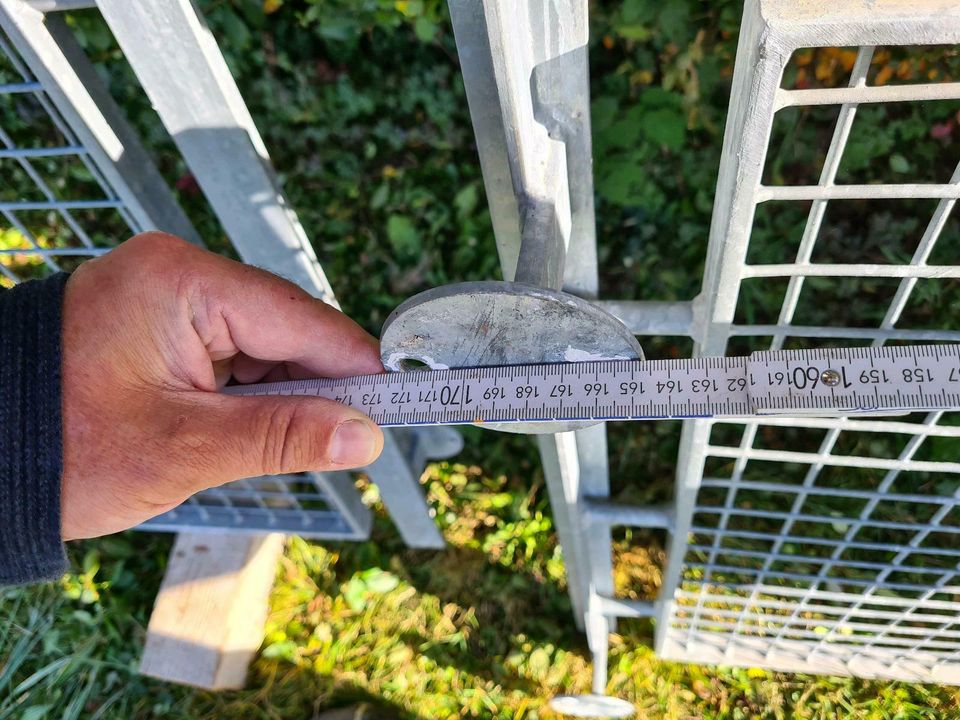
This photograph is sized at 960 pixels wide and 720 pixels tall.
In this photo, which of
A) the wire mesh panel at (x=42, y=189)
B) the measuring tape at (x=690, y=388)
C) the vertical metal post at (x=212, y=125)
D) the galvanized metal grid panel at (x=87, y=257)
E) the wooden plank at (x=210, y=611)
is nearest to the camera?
the measuring tape at (x=690, y=388)

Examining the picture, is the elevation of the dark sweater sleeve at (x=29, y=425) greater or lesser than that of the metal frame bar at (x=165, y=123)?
lesser

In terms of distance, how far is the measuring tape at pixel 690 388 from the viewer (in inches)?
42.6

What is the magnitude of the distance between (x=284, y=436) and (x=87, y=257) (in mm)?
1068

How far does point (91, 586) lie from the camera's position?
2951 millimetres

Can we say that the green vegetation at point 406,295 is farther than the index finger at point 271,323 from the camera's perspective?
Yes

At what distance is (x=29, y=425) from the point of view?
47.4 inches

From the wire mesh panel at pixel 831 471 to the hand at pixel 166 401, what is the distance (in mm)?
738

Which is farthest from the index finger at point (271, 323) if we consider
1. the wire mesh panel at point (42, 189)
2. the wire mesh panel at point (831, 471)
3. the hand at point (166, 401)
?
the wire mesh panel at point (831, 471)

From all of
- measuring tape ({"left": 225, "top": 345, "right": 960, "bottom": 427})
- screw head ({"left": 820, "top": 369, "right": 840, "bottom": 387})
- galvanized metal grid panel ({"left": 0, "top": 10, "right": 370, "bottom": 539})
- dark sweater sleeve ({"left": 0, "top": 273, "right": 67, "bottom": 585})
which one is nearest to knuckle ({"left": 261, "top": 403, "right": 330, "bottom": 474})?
measuring tape ({"left": 225, "top": 345, "right": 960, "bottom": 427})

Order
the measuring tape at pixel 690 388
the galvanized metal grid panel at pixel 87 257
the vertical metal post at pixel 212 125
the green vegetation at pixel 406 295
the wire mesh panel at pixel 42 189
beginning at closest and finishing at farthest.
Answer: the measuring tape at pixel 690 388 → the vertical metal post at pixel 212 125 → the wire mesh panel at pixel 42 189 → the galvanized metal grid panel at pixel 87 257 → the green vegetation at pixel 406 295

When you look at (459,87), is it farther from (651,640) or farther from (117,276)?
(651,640)

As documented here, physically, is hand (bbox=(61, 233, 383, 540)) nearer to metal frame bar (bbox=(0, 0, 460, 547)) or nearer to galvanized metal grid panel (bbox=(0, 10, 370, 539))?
metal frame bar (bbox=(0, 0, 460, 547))

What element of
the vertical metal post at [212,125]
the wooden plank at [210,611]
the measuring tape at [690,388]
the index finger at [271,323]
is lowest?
the wooden plank at [210,611]

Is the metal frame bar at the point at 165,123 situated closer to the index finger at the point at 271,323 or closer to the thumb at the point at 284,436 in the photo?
the index finger at the point at 271,323
